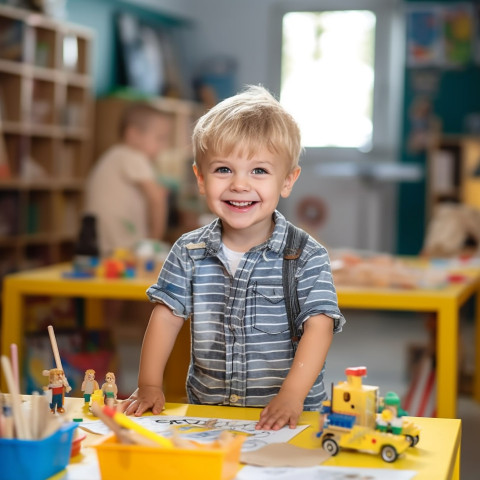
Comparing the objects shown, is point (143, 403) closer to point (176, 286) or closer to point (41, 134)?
point (176, 286)

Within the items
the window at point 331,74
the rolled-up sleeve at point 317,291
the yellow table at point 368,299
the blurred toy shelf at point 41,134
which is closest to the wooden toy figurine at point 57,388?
the rolled-up sleeve at point 317,291

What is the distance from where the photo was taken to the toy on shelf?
1013 millimetres

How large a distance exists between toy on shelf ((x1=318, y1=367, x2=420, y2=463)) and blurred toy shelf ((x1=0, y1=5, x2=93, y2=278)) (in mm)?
4460

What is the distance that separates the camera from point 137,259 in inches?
127

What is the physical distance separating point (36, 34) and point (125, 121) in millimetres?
1327

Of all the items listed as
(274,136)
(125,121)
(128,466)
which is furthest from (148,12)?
(128,466)

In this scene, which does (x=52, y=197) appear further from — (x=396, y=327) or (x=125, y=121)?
(x=396, y=327)

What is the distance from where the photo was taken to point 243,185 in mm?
1435

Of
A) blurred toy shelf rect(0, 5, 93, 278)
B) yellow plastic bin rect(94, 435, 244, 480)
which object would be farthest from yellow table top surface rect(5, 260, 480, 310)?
blurred toy shelf rect(0, 5, 93, 278)

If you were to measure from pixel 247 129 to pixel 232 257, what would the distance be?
9.3 inches

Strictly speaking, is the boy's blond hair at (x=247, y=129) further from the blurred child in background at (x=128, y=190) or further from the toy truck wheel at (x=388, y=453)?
the blurred child in background at (x=128, y=190)

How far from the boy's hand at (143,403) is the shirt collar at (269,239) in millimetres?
311

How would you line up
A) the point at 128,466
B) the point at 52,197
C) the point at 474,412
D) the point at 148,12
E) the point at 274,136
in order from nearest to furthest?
the point at 128,466, the point at 274,136, the point at 474,412, the point at 52,197, the point at 148,12

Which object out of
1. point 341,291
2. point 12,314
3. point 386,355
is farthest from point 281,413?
point 386,355
